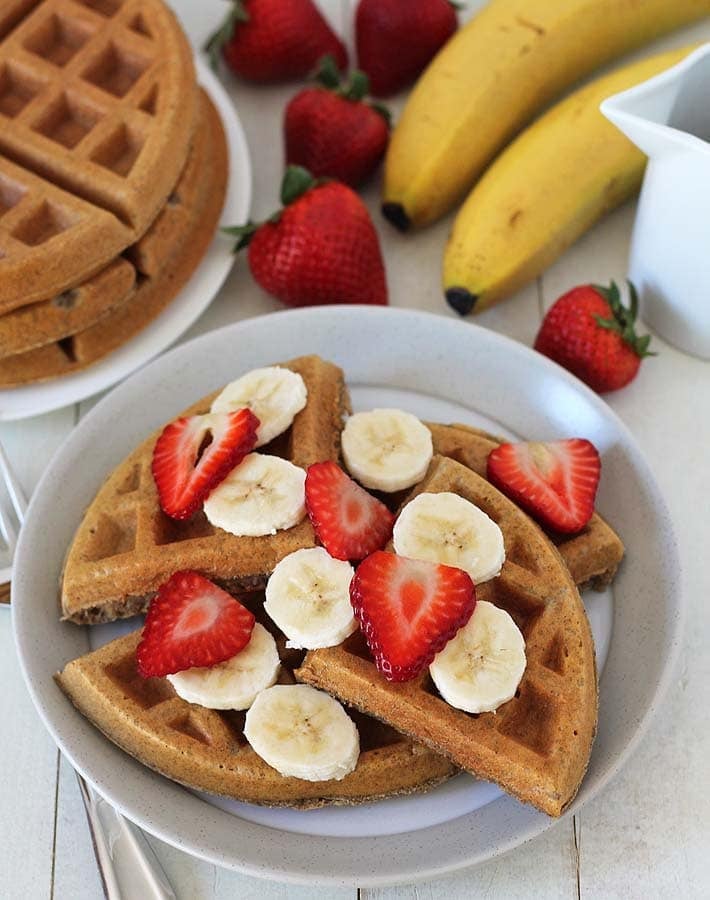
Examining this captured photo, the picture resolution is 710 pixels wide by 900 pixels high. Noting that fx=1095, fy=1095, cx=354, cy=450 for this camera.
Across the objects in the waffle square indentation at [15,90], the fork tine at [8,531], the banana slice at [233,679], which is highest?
the waffle square indentation at [15,90]

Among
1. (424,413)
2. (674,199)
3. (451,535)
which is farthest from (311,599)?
(674,199)

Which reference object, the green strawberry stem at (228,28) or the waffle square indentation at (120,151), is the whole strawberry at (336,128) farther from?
the waffle square indentation at (120,151)

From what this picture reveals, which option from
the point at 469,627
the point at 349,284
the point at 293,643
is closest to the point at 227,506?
the point at 293,643

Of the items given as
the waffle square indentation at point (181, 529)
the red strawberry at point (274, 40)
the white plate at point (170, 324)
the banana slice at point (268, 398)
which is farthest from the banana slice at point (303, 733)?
the red strawberry at point (274, 40)

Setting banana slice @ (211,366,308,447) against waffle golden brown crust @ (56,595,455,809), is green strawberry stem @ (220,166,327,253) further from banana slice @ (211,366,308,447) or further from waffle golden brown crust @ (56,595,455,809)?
waffle golden brown crust @ (56,595,455,809)

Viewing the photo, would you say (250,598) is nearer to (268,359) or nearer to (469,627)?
(469,627)

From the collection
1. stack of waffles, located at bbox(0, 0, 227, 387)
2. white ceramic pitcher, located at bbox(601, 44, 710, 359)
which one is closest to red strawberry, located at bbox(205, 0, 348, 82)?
stack of waffles, located at bbox(0, 0, 227, 387)
